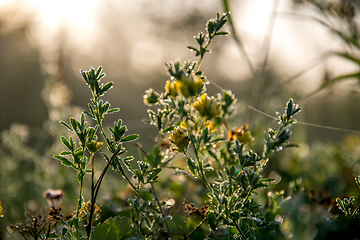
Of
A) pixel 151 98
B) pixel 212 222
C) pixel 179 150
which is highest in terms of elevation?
pixel 151 98

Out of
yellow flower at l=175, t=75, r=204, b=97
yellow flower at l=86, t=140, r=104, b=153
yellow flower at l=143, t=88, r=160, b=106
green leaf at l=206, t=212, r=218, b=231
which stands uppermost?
yellow flower at l=143, t=88, r=160, b=106

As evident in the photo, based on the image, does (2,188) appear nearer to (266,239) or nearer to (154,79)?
(266,239)

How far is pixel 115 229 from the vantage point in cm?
55

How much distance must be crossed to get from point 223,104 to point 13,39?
4.58 meters

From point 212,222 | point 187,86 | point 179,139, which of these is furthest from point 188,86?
point 212,222

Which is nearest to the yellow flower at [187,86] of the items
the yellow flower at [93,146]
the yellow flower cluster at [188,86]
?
the yellow flower cluster at [188,86]

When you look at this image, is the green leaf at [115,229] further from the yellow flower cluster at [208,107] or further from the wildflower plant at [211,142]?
the yellow flower cluster at [208,107]

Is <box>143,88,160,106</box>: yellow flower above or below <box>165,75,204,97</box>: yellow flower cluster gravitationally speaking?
above

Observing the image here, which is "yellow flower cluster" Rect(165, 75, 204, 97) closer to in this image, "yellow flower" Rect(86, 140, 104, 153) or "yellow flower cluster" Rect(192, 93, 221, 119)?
"yellow flower cluster" Rect(192, 93, 221, 119)

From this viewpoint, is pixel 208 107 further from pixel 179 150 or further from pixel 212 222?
pixel 212 222

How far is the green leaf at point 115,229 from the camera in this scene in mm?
537

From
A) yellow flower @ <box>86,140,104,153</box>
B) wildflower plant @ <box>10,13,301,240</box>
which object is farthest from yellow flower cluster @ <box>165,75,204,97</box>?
yellow flower @ <box>86,140,104,153</box>

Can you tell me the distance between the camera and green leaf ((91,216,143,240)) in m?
0.54

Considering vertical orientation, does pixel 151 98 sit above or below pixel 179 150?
above
